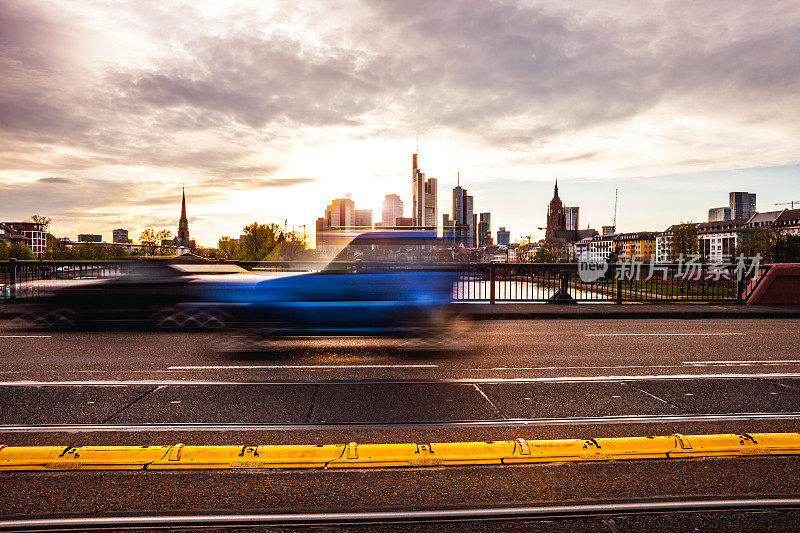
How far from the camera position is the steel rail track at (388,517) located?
3.11 m

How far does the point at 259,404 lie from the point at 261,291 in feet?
18.5

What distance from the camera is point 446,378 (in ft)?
22.2

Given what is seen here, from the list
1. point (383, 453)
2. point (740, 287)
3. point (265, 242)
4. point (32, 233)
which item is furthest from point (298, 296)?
point (32, 233)

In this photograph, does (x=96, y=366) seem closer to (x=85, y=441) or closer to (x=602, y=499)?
(x=85, y=441)

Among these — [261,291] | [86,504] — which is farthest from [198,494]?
[261,291]

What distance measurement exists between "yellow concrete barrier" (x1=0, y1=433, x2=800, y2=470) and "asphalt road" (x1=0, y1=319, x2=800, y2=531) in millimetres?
115

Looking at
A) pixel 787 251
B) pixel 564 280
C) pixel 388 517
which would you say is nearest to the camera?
pixel 388 517

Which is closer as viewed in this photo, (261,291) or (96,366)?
(96,366)

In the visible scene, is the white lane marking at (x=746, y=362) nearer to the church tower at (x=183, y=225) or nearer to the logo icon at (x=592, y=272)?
the logo icon at (x=592, y=272)

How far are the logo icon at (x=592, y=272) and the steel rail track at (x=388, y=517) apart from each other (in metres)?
13.4

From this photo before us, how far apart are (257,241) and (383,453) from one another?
207ft

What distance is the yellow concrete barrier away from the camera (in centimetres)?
388

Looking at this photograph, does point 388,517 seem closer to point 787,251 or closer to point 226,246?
point 787,251

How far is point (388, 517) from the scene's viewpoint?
10.5 ft
